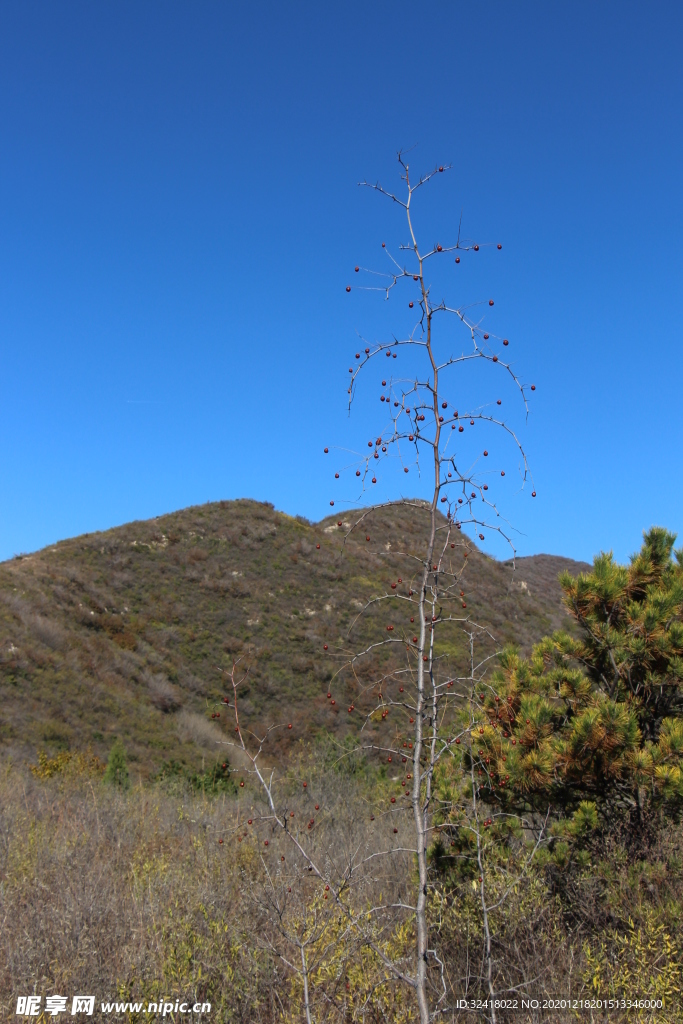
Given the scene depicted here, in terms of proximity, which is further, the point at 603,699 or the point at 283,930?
the point at 603,699

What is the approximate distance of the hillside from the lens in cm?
1781

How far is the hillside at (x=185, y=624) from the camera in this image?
17.8 metres

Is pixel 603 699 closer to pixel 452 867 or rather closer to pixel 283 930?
pixel 452 867

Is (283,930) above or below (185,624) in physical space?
below

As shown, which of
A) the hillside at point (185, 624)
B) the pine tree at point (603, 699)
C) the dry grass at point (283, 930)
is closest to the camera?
the dry grass at point (283, 930)

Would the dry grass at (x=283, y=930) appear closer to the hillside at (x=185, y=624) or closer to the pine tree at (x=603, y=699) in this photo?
the pine tree at (x=603, y=699)

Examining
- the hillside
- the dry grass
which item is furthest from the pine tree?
the hillside

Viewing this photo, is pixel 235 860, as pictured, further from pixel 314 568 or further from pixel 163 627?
pixel 314 568

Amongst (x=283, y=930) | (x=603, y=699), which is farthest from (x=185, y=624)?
(x=283, y=930)

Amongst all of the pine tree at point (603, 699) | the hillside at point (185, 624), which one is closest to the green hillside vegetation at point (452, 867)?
the pine tree at point (603, 699)

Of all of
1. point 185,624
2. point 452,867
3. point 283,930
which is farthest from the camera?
point 185,624

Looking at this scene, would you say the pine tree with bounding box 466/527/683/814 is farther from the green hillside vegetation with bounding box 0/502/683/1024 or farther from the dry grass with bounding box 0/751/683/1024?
the dry grass with bounding box 0/751/683/1024

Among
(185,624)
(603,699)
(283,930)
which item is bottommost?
(283,930)

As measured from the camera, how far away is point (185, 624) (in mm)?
26766
